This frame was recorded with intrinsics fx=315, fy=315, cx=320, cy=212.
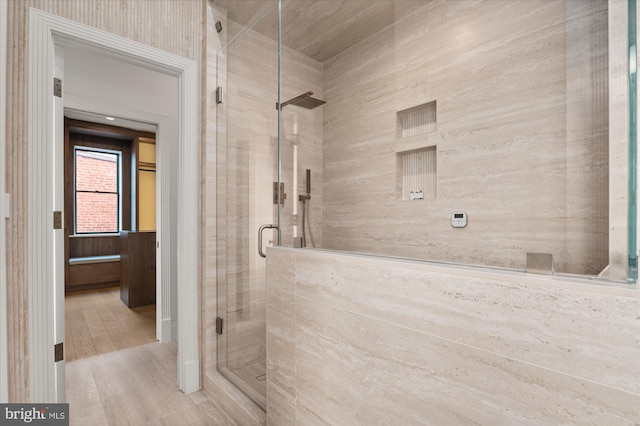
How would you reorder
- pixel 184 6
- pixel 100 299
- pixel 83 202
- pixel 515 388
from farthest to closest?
pixel 83 202
pixel 100 299
pixel 184 6
pixel 515 388

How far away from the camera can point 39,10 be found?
1587 millimetres

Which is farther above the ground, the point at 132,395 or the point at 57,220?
the point at 57,220

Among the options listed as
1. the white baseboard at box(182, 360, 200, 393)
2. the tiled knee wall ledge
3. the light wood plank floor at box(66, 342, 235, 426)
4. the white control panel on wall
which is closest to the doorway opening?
the light wood plank floor at box(66, 342, 235, 426)

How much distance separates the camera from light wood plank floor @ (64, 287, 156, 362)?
108 inches

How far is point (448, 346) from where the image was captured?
0.85 metres

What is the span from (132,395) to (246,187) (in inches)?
59.8

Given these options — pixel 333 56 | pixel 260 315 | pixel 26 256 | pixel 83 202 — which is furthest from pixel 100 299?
pixel 333 56

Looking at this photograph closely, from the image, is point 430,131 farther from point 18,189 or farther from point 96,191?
point 96,191

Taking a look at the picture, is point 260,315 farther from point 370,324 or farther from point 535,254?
point 535,254

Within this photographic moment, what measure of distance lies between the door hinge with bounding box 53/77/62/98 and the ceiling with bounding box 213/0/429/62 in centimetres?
119

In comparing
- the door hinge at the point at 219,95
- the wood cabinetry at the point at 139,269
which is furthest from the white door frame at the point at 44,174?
the wood cabinetry at the point at 139,269

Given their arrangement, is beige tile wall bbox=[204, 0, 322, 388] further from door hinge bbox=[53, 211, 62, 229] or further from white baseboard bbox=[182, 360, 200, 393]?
door hinge bbox=[53, 211, 62, 229]

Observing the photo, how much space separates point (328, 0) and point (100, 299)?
4681 millimetres

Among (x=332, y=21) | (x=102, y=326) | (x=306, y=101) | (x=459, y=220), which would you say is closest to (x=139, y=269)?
(x=102, y=326)
